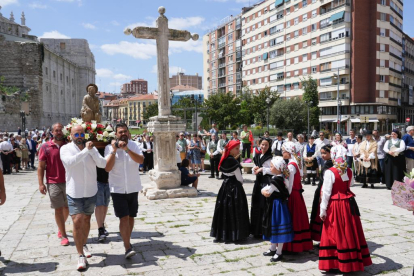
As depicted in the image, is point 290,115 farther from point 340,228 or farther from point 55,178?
point 340,228

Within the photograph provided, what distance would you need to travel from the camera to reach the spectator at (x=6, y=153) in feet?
55.4

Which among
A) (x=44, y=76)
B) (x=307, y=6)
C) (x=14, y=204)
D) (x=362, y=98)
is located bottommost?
(x=14, y=204)

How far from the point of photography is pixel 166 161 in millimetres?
10023

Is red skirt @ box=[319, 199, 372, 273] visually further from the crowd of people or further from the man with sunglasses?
the man with sunglasses

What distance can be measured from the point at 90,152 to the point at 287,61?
59503 mm

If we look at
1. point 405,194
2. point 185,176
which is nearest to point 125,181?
point 405,194

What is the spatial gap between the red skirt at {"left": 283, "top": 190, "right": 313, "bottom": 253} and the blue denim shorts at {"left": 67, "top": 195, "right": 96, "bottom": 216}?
2944 mm

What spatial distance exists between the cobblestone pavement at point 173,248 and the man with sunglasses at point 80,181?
50cm

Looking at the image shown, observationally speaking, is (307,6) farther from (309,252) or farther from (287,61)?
(309,252)

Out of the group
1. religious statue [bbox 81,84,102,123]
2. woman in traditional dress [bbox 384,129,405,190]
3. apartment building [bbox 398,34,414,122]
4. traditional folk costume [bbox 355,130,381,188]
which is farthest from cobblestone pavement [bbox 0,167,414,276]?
apartment building [bbox 398,34,414,122]

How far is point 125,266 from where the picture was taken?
5047mm

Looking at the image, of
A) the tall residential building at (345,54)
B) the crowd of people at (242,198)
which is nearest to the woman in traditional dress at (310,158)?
the crowd of people at (242,198)

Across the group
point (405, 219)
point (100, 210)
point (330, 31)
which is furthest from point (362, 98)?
point (100, 210)

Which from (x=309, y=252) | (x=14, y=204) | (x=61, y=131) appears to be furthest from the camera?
(x=14, y=204)
